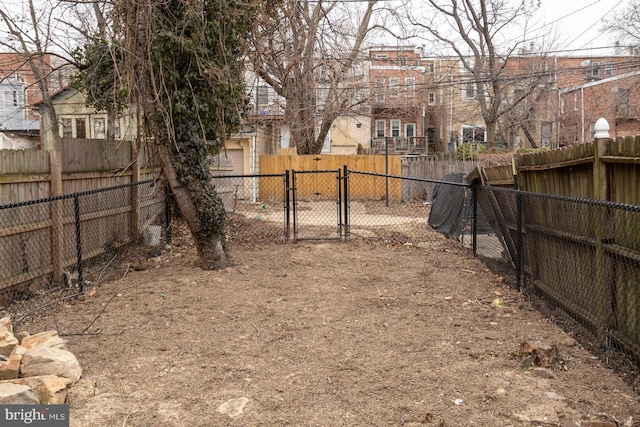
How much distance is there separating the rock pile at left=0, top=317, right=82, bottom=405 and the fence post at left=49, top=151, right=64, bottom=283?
111 inches

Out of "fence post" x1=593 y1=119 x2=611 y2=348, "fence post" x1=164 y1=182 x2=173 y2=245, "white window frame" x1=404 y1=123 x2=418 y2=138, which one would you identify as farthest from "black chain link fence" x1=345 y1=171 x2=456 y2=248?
"white window frame" x1=404 y1=123 x2=418 y2=138

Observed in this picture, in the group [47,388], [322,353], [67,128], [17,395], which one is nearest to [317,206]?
[67,128]

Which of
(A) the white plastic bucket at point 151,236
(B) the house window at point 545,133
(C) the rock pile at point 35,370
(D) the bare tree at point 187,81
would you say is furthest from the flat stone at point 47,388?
(B) the house window at point 545,133

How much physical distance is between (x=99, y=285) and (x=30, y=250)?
98 centimetres

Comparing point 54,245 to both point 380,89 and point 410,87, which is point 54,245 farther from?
point 410,87

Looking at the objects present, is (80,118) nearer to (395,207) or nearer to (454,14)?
(395,207)

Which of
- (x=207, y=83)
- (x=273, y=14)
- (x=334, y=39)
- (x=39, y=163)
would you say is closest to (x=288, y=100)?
(x=334, y=39)

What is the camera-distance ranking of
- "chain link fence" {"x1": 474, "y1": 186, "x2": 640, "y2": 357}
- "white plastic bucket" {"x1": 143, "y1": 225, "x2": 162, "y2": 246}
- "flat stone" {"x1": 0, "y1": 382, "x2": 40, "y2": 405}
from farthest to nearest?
"white plastic bucket" {"x1": 143, "y1": 225, "x2": 162, "y2": 246}, "chain link fence" {"x1": 474, "y1": 186, "x2": 640, "y2": 357}, "flat stone" {"x1": 0, "y1": 382, "x2": 40, "y2": 405}

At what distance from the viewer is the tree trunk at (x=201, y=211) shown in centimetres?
755

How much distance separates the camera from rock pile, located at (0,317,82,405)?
3.27 meters

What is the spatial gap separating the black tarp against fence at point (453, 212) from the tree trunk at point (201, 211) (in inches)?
210

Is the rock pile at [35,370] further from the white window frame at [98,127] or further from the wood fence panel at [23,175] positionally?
the white window frame at [98,127]

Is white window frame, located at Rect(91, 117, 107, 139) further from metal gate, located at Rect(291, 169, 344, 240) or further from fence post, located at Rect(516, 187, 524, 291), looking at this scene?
fence post, located at Rect(516, 187, 524, 291)

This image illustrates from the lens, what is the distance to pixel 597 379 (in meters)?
3.95
